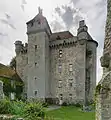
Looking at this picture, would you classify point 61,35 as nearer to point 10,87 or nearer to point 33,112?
point 10,87

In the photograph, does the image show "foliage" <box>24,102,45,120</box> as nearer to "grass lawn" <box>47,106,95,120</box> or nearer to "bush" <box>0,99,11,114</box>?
"bush" <box>0,99,11,114</box>

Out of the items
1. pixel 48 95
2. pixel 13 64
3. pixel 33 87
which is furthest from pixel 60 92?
pixel 13 64

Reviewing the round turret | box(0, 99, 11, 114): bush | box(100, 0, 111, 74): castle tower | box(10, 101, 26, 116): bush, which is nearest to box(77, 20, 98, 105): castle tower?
the round turret

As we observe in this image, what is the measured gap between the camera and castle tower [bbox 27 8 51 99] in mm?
42500

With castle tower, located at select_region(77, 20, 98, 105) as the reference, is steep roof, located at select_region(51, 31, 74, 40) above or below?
above

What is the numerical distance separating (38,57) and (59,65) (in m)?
4.38

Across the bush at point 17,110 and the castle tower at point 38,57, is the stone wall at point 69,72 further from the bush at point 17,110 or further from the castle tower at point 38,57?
the bush at point 17,110

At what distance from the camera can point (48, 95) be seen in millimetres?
42875

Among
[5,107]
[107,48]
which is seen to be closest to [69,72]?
[5,107]

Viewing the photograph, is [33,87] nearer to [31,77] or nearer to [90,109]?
[31,77]

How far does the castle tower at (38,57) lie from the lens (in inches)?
1673

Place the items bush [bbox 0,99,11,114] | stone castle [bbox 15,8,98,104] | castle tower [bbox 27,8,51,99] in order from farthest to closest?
castle tower [bbox 27,8,51,99], stone castle [bbox 15,8,98,104], bush [bbox 0,99,11,114]

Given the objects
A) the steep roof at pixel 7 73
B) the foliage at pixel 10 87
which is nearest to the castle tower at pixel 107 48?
the foliage at pixel 10 87

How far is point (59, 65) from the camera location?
43969 millimetres
